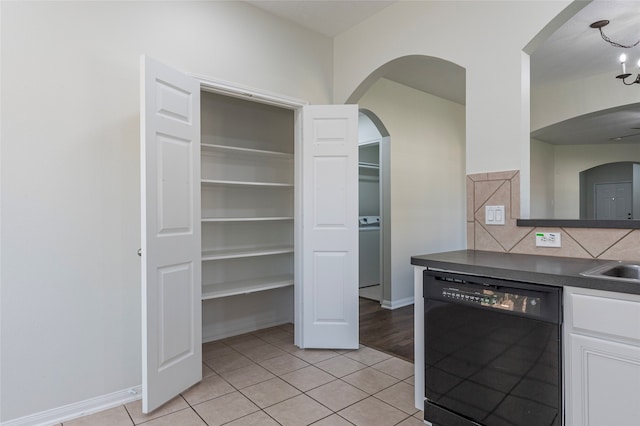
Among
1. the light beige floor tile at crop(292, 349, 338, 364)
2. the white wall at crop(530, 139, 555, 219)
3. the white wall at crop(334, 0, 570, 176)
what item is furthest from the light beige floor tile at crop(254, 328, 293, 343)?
the white wall at crop(530, 139, 555, 219)

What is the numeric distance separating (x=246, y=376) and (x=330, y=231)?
1.28m

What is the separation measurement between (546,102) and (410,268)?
2.97 meters

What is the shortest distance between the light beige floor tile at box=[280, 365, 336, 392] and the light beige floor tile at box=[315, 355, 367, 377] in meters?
0.06

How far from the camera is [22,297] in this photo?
2.00m

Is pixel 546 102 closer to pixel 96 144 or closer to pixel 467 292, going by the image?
pixel 467 292

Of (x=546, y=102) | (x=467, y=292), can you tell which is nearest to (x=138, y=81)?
(x=467, y=292)

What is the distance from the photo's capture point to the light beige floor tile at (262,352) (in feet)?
9.77

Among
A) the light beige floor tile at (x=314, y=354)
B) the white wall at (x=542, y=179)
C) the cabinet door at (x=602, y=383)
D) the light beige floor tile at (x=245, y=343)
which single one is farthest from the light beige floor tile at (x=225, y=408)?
the white wall at (x=542, y=179)

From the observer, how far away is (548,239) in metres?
2.00

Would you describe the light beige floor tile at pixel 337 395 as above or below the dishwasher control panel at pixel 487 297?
below

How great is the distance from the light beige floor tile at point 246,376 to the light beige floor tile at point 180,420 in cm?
39

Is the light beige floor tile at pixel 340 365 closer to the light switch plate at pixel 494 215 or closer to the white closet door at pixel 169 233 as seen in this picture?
the white closet door at pixel 169 233

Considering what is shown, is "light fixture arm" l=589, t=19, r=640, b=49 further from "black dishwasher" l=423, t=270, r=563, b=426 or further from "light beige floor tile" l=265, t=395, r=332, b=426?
"light beige floor tile" l=265, t=395, r=332, b=426

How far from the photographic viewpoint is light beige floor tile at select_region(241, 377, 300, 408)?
2.27 metres
